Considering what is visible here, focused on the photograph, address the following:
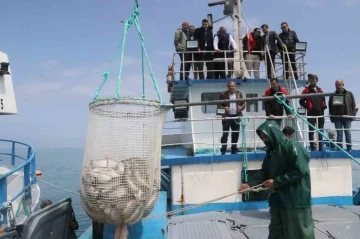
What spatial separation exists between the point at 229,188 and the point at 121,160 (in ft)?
12.9

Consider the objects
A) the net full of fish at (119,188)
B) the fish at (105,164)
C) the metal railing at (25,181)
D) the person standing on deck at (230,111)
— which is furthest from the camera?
the person standing on deck at (230,111)

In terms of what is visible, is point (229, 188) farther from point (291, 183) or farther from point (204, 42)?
point (204, 42)

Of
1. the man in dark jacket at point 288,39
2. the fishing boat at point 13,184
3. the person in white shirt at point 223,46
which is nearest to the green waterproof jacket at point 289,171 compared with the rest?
the fishing boat at point 13,184

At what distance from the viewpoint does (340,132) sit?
7977mm

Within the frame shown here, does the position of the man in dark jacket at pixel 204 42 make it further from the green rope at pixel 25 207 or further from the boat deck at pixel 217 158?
the green rope at pixel 25 207

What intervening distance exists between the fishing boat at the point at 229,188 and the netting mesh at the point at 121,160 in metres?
0.98

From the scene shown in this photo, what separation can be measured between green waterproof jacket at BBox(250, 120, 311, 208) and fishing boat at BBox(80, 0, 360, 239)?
1084mm

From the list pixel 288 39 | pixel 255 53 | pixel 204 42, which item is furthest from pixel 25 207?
pixel 288 39

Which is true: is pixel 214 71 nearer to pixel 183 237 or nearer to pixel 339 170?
pixel 339 170

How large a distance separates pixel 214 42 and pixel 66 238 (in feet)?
22.6

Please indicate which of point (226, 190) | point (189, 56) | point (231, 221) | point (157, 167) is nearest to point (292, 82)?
point (189, 56)

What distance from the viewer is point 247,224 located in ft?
20.1

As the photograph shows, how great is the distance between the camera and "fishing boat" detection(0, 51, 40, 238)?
4631mm

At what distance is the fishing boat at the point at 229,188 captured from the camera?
566cm
